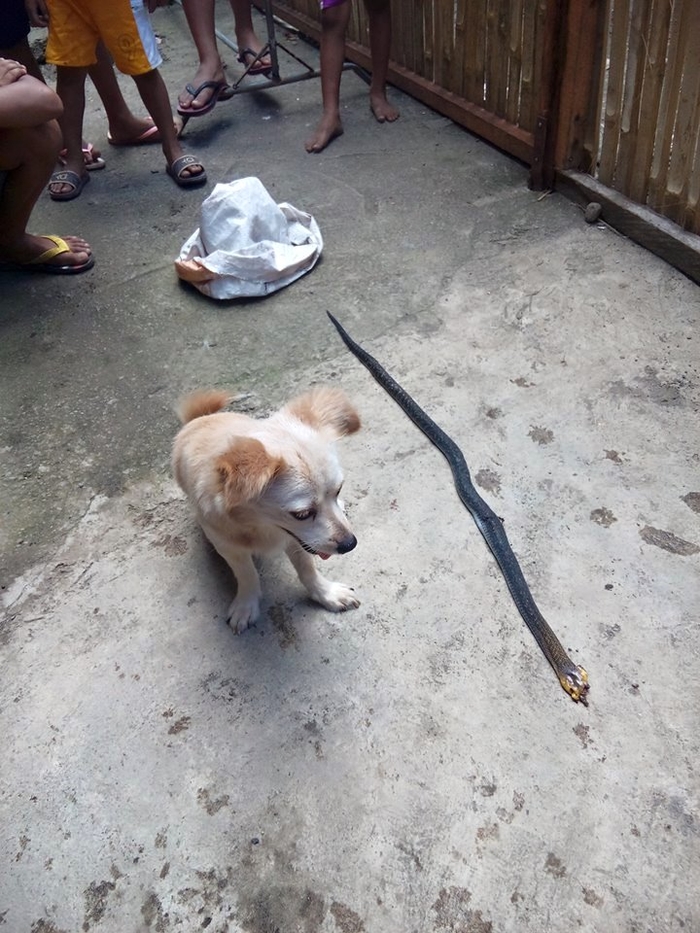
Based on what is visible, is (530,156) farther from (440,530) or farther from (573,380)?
(440,530)

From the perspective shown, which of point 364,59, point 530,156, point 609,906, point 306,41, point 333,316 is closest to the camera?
point 609,906

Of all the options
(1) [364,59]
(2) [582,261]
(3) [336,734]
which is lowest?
(3) [336,734]

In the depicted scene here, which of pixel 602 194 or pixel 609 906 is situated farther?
pixel 602 194

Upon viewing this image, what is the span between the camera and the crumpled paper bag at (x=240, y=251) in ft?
10.3

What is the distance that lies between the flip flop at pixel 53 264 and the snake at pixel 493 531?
1.43 metres

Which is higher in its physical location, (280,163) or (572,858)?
(280,163)

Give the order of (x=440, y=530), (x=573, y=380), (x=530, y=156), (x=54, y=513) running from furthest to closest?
(x=530, y=156)
(x=573, y=380)
(x=54, y=513)
(x=440, y=530)

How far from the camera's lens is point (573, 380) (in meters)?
2.64

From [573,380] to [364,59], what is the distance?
347 centimetres

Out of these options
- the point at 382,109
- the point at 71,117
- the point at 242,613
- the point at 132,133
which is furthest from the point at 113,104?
the point at 242,613

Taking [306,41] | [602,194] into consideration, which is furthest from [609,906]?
[306,41]

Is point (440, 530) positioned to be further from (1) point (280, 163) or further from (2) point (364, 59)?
(2) point (364, 59)

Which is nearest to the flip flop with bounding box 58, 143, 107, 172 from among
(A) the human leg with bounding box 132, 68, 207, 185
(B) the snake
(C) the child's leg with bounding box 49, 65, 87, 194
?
Answer: (C) the child's leg with bounding box 49, 65, 87, 194

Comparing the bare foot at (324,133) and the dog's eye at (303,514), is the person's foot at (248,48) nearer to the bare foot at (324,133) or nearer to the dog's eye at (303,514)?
the bare foot at (324,133)
